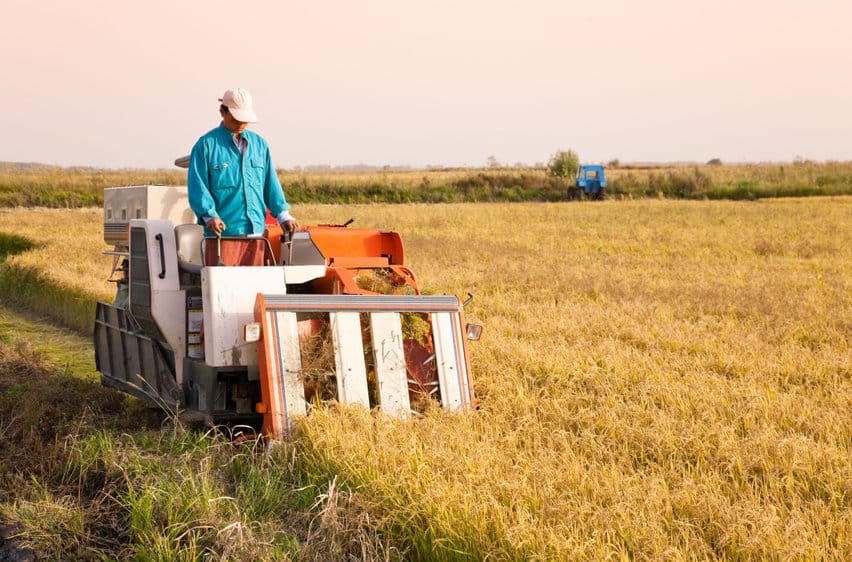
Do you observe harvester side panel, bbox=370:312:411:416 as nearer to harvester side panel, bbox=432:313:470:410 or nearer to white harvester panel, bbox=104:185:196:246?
harvester side panel, bbox=432:313:470:410

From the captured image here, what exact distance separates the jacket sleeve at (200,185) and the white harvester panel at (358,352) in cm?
97

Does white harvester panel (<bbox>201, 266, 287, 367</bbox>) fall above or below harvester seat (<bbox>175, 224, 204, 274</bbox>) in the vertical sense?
below

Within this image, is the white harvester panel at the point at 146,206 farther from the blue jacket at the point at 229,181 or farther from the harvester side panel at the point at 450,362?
the harvester side panel at the point at 450,362

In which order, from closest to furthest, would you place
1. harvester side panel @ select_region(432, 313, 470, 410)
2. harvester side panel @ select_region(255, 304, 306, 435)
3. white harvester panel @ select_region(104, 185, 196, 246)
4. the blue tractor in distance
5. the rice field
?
the rice field → harvester side panel @ select_region(255, 304, 306, 435) → harvester side panel @ select_region(432, 313, 470, 410) → white harvester panel @ select_region(104, 185, 196, 246) → the blue tractor in distance

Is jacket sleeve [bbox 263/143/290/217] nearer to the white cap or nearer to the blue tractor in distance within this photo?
the white cap

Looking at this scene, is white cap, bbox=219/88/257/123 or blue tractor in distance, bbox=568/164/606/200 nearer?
white cap, bbox=219/88/257/123

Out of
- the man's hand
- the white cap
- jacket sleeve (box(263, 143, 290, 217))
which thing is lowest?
the man's hand

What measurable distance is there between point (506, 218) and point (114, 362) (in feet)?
64.0

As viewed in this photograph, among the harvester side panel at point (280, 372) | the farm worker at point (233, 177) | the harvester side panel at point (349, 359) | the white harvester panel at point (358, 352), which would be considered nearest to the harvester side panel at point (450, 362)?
the white harvester panel at point (358, 352)

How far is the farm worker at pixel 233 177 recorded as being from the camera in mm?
5816

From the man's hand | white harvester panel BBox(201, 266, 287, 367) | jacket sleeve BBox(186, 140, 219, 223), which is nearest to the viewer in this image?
white harvester panel BBox(201, 266, 287, 367)

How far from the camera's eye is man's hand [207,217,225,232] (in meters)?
5.60

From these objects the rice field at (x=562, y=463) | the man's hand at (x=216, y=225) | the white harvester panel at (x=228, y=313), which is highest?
the man's hand at (x=216, y=225)

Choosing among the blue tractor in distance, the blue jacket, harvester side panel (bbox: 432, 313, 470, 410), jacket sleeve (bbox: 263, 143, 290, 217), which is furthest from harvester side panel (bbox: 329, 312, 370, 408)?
the blue tractor in distance
